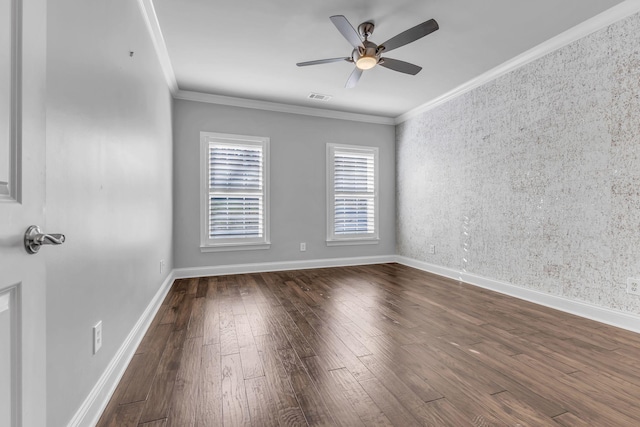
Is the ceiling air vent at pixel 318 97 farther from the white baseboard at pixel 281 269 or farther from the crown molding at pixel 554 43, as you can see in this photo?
the white baseboard at pixel 281 269

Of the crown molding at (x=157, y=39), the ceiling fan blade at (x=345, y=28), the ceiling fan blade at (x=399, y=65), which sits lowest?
the ceiling fan blade at (x=399, y=65)

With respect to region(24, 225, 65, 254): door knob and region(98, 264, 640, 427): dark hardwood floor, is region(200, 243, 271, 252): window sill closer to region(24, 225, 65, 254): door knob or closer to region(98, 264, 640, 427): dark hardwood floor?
region(98, 264, 640, 427): dark hardwood floor

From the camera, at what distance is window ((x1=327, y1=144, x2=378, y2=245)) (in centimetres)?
483

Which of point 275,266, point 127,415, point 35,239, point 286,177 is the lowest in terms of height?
point 127,415

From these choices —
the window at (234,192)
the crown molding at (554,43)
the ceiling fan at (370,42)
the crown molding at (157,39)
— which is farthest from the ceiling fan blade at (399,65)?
the window at (234,192)

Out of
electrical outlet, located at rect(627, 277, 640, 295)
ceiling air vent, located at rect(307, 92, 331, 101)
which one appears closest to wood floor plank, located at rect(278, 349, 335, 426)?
electrical outlet, located at rect(627, 277, 640, 295)

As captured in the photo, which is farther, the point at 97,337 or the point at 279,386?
the point at 279,386

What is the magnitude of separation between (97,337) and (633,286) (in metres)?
3.62

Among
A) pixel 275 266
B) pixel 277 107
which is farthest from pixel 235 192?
pixel 277 107

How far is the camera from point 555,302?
9.23ft

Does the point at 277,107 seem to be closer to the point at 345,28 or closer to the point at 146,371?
the point at 345,28

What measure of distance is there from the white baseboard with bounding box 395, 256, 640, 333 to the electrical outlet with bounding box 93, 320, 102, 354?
11.8ft

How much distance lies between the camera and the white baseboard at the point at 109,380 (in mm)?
1238

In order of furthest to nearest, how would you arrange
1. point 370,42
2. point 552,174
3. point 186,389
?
point 552,174 → point 370,42 → point 186,389
